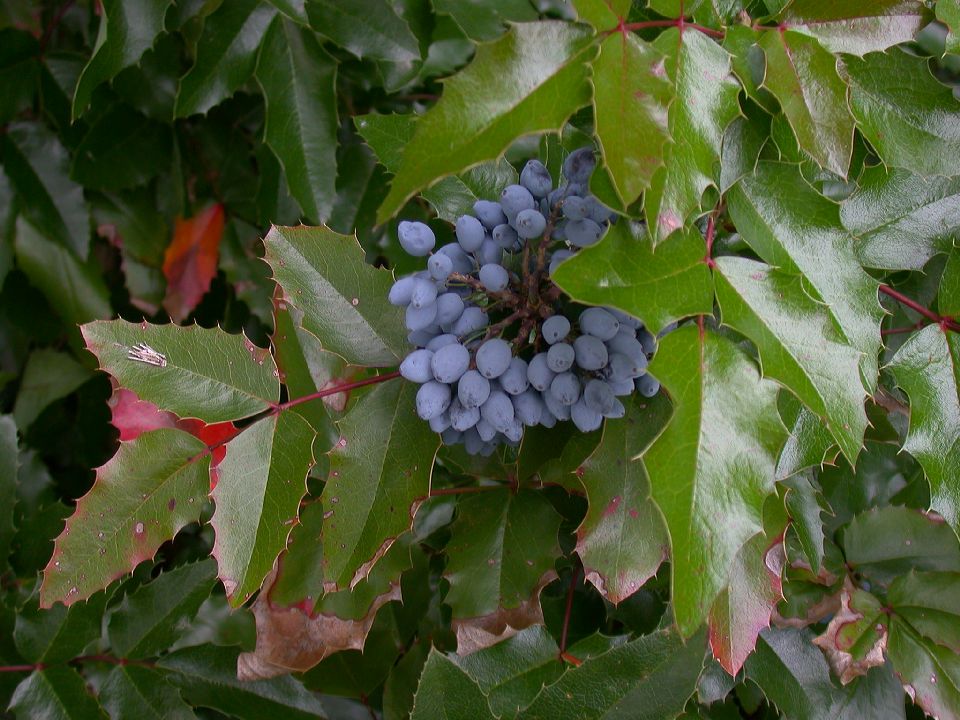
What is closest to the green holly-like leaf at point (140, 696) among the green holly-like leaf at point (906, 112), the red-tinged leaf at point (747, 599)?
the red-tinged leaf at point (747, 599)

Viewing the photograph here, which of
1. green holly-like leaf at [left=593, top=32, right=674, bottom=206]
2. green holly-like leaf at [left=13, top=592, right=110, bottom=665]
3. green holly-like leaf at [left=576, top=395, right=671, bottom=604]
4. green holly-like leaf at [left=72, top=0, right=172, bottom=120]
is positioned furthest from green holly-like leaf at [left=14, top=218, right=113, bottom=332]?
green holly-like leaf at [left=593, top=32, right=674, bottom=206]

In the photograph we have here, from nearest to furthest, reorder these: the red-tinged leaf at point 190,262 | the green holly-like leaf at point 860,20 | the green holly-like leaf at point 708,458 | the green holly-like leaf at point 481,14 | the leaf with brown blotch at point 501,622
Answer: the green holly-like leaf at point 708,458, the green holly-like leaf at point 860,20, the leaf with brown blotch at point 501,622, the green holly-like leaf at point 481,14, the red-tinged leaf at point 190,262

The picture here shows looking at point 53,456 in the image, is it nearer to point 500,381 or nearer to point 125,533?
point 125,533

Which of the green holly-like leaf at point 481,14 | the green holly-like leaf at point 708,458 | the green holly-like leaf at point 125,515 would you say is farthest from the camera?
the green holly-like leaf at point 481,14

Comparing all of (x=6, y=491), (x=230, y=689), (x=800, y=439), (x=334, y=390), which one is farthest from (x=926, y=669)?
(x=6, y=491)

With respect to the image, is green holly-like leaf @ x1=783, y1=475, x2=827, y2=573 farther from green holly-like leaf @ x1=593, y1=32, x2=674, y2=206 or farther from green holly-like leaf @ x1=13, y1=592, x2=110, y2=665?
green holly-like leaf @ x1=13, y1=592, x2=110, y2=665

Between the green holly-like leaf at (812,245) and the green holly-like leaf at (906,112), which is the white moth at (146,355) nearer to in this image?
the green holly-like leaf at (812,245)

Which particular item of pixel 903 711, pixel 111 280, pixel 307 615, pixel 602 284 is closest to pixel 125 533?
pixel 307 615
